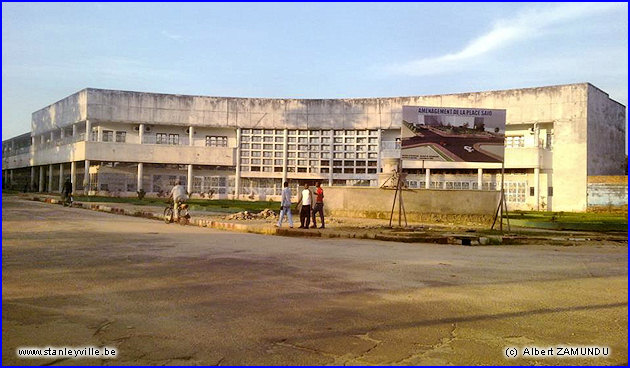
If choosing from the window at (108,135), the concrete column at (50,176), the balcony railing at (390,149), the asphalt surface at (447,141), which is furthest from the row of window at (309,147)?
the asphalt surface at (447,141)

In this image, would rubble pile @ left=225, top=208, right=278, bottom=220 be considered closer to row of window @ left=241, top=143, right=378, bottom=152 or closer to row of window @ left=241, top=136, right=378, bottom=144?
row of window @ left=241, top=143, right=378, bottom=152

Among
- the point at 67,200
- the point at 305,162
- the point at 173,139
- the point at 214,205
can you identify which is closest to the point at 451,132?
the point at 214,205

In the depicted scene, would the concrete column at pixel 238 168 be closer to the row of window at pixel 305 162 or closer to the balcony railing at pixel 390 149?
the row of window at pixel 305 162

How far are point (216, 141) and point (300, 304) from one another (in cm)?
4047

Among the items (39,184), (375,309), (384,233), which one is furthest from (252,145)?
(375,309)

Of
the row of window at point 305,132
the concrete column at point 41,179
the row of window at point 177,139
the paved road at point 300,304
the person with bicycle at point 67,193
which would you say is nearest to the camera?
the paved road at point 300,304

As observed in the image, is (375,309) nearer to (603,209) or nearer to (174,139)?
(603,209)

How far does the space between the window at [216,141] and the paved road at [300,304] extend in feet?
114

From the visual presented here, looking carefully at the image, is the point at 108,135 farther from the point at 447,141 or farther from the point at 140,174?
the point at 447,141

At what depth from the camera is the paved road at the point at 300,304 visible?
448 cm

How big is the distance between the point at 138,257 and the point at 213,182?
118 feet

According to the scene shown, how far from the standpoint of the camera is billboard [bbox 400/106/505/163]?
17625mm

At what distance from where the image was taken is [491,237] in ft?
47.0

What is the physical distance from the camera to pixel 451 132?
17.7m
